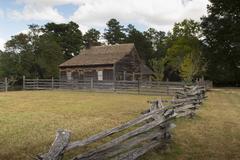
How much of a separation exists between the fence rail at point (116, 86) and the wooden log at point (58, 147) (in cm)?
2063

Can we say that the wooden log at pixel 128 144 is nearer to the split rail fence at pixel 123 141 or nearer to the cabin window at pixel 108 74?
the split rail fence at pixel 123 141

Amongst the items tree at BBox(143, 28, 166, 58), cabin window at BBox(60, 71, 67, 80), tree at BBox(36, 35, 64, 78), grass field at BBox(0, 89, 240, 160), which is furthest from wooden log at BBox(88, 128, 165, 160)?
tree at BBox(143, 28, 166, 58)

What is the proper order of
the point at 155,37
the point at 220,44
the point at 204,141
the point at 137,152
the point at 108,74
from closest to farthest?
the point at 137,152 → the point at 204,141 → the point at 108,74 → the point at 220,44 → the point at 155,37

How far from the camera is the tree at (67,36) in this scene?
224 ft

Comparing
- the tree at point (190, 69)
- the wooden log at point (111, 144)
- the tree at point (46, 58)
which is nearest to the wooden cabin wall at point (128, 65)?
the tree at point (190, 69)

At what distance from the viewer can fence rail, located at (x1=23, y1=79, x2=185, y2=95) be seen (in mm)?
28516

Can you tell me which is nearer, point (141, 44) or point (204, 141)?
point (204, 141)

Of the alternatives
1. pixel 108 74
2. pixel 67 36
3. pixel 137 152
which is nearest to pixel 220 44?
pixel 108 74

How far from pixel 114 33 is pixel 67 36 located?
19340 millimetres

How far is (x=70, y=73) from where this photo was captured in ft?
139

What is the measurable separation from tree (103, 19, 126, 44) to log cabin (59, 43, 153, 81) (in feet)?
133

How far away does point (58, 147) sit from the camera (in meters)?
5.23

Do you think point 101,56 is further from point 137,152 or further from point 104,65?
point 137,152

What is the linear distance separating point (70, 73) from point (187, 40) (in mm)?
27334
